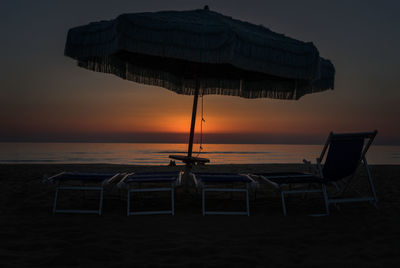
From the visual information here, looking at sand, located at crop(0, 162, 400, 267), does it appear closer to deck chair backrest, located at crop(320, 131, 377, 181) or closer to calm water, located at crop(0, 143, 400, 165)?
deck chair backrest, located at crop(320, 131, 377, 181)

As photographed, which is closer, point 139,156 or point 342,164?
point 342,164

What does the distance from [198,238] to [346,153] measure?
8.19 ft

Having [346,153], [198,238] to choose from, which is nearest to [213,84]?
[346,153]

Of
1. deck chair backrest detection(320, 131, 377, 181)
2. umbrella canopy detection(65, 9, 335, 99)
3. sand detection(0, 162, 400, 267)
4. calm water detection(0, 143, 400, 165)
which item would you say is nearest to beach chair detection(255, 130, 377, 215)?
deck chair backrest detection(320, 131, 377, 181)

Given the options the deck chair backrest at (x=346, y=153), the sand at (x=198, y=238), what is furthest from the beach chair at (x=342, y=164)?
the sand at (x=198, y=238)

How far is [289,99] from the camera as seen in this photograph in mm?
5191

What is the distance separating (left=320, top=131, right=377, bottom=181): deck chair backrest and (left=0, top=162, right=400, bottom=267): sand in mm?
529

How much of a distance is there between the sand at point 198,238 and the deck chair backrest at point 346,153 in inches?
20.8

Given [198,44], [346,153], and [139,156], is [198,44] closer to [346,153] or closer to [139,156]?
[346,153]

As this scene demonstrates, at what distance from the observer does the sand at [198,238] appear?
6.52ft

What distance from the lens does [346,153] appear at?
12.5 feet

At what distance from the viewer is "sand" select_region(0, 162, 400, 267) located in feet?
6.52

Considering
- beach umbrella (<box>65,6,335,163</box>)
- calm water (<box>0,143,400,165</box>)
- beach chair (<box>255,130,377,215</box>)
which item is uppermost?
beach umbrella (<box>65,6,335,163</box>)

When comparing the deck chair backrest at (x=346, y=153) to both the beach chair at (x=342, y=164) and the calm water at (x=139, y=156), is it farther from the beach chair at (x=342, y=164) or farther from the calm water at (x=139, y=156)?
the calm water at (x=139, y=156)
